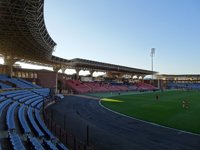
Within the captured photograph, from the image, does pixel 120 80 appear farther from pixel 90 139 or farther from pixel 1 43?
pixel 90 139

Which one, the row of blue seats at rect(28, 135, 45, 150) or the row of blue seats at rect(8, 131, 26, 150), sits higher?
the row of blue seats at rect(8, 131, 26, 150)

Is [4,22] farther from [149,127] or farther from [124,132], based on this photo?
[149,127]

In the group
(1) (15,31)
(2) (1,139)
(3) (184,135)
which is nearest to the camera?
(2) (1,139)

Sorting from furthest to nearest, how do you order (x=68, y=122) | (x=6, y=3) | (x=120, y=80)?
(x=120, y=80), (x=68, y=122), (x=6, y=3)

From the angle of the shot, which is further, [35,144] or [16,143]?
[35,144]

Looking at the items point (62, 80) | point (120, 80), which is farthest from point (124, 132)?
point (120, 80)

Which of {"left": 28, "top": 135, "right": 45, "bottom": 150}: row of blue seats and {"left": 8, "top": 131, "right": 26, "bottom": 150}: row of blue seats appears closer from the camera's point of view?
{"left": 8, "top": 131, "right": 26, "bottom": 150}: row of blue seats

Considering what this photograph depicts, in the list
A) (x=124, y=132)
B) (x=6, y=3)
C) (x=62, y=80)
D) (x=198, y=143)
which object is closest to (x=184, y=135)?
(x=198, y=143)

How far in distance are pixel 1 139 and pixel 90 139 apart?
583 cm

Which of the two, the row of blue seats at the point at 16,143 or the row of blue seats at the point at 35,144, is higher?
the row of blue seats at the point at 16,143

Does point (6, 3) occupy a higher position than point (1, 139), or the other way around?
point (6, 3)

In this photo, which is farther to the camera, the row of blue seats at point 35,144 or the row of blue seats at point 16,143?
the row of blue seats at point 35,144

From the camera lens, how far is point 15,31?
26.1 m

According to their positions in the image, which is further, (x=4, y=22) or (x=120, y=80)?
(x=120, y=80)
